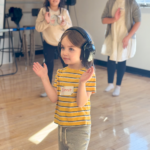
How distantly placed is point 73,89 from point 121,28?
1.74m

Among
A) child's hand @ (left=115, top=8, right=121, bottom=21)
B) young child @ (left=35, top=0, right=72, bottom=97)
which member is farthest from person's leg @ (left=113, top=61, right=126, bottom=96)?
young child @ (left=35, top=0, right=72, bottom=97)

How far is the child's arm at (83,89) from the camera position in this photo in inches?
41.7

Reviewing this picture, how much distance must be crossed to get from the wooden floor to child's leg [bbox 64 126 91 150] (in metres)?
0.64

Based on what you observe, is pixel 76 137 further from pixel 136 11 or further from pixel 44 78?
pixel 136 11

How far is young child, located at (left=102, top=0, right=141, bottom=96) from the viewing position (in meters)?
2.67

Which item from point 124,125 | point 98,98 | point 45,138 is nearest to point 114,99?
point 98,98

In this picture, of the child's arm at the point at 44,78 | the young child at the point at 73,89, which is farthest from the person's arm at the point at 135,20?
the child's arm at the point at 44,78

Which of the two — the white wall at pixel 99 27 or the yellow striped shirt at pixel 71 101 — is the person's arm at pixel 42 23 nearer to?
the yellow striped shirt at pixel 71 101

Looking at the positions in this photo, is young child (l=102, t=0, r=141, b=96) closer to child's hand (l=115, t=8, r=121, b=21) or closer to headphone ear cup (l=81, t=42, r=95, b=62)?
child's hand (l=115, t=8, r=121, b=21)

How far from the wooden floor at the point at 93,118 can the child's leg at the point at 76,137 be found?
0.64 m

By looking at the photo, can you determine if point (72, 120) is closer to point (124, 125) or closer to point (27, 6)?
point (124, 125)

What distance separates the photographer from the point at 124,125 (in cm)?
216

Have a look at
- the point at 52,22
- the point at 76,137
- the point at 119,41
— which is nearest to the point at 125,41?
the point at 119,41

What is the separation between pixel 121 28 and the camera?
8.94 ft
